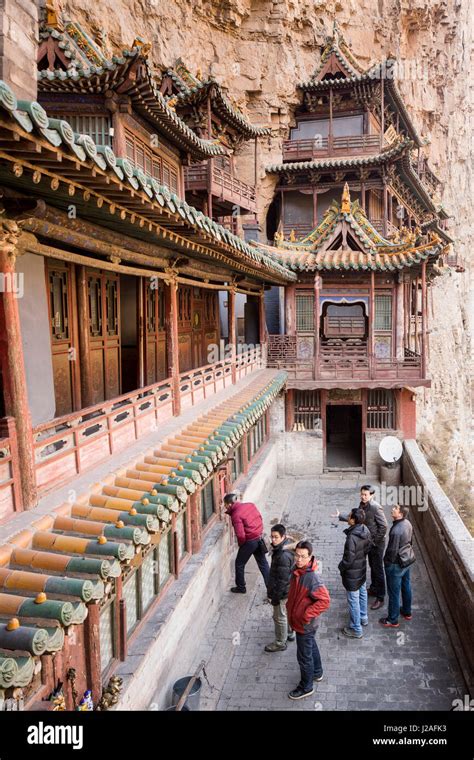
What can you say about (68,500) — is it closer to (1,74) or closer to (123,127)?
(1,74)

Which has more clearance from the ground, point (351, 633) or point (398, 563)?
point (398, 563)

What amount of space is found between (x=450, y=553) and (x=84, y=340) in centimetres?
700

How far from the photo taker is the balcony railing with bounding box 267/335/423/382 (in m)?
16.6

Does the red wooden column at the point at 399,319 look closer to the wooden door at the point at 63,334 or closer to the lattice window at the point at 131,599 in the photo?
the wooden door at the point at 63,334

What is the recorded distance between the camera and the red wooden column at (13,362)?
3.96 metres

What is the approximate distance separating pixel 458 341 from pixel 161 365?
1123 inches

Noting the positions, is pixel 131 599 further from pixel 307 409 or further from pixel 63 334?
pixel 307 409

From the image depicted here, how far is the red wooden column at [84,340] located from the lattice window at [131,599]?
9.26ft

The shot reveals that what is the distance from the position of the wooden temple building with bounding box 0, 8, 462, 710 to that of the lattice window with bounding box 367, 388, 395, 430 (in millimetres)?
64

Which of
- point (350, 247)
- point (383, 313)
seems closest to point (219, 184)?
point (350, 247)

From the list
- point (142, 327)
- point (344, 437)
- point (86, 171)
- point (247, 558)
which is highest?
point (86, 171)

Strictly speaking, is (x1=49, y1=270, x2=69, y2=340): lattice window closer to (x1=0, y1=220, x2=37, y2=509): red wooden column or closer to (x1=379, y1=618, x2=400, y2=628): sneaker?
(x1=0, y1=220, x2=37, y2=509): red wooden column

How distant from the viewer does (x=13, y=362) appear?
13.3 feet

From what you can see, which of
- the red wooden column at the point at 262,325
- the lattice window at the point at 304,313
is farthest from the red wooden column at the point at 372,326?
the red wooden column at the point at 262,325
